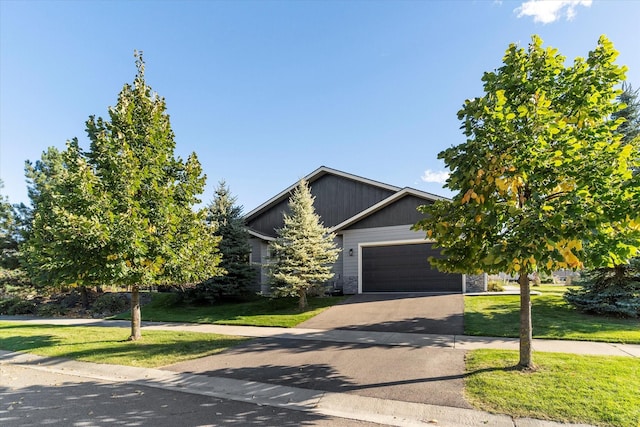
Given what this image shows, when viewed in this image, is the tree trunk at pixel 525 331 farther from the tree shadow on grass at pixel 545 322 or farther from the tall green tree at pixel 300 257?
the tall green tree at pixel 300 257

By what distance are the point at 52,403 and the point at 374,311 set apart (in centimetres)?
995

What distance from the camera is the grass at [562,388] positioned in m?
4.54

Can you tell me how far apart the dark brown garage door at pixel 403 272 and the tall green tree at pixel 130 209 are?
366 inches

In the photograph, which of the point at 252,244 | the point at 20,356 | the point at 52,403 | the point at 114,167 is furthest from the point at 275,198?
the point at 52,403

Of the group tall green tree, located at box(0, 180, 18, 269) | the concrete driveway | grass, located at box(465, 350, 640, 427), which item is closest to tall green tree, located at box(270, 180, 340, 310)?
the concrete driveway

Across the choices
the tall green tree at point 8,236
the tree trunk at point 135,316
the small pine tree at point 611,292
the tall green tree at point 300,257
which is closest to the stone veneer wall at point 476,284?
the small pine tree at point 611,292

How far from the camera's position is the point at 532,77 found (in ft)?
19.6

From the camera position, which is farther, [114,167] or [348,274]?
[348,274]

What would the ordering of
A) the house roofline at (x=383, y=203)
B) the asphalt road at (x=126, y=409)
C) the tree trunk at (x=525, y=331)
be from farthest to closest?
the house roofline at (x=383, y=203)
the tree trunk at (x=525, y=331)
the asphalt road at (x=126, y=409)

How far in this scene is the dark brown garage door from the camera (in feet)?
52.6

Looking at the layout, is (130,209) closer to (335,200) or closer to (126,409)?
(126,409)

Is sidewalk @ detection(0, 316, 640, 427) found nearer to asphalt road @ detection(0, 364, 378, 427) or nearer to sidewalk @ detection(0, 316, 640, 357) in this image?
sidewalk @ detection(0, 316, 640, 357)

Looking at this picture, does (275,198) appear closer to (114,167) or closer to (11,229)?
(114,167)

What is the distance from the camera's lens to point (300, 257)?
1484 centimetres
